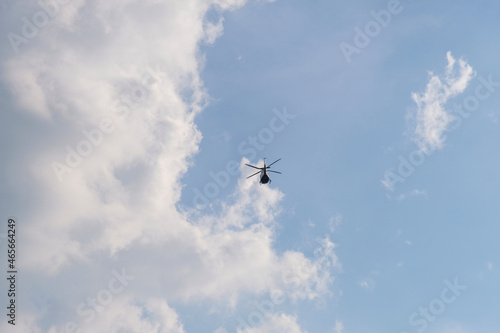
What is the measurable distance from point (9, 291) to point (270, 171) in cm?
7606

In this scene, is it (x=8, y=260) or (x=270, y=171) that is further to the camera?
(x=270, y=171)

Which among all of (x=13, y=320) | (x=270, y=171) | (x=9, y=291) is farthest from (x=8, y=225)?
(x=270, y=171)

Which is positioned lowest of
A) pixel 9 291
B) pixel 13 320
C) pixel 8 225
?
pixel 13 320

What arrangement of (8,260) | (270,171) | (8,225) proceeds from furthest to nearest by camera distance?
(270,171)
(8,225)
(8,260)

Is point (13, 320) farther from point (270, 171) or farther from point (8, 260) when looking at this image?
point (270, 171)

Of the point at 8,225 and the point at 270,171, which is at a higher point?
the point at 270,171

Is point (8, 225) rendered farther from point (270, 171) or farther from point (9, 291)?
point (270, 171)

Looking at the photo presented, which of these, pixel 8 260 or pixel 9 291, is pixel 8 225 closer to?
pixel 8 260

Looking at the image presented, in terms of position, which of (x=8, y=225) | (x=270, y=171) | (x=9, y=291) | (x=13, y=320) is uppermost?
(x=270, y=171)

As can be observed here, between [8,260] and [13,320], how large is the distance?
14040 millimetres

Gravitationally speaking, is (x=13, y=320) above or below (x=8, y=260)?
below

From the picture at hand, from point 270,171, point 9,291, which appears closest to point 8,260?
point 9,291

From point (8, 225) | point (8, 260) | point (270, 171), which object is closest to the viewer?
point (8, 260)

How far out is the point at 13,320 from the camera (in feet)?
276
